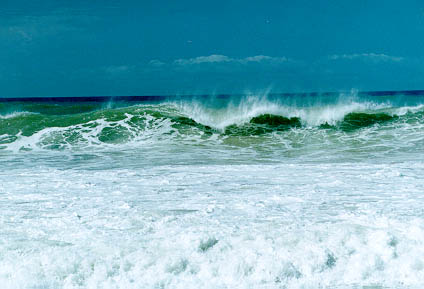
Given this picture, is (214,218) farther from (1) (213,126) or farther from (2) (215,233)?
(1) (213,126)

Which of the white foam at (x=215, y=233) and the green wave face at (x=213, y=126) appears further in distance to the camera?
the green wave face at (x=213, y=126)

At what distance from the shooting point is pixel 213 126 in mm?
15156

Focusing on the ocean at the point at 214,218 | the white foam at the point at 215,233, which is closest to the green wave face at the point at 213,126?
the ocean at the point at 214,218

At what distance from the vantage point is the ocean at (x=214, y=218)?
339 cm

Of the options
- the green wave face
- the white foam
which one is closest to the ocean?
the white foam

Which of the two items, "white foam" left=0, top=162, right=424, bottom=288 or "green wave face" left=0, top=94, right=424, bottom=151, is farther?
"green wave face" left=0, top=94, right=424, bottom=151

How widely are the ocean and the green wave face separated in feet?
5.86

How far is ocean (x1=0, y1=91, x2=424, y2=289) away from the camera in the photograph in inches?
133

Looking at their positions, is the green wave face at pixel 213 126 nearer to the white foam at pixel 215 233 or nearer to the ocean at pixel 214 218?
the ocean at pixel 214 218

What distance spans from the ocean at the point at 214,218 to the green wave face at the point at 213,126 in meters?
1.79

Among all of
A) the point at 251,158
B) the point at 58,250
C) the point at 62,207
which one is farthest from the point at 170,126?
the point at 58,250

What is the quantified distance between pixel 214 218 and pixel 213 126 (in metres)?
Answer: 10.7

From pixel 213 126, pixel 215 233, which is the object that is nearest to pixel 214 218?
pixel 215 233

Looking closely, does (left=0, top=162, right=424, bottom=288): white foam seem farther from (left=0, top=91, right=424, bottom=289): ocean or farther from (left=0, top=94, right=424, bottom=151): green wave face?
(left=0, top=94, right=424, bottom=151): green wave face
